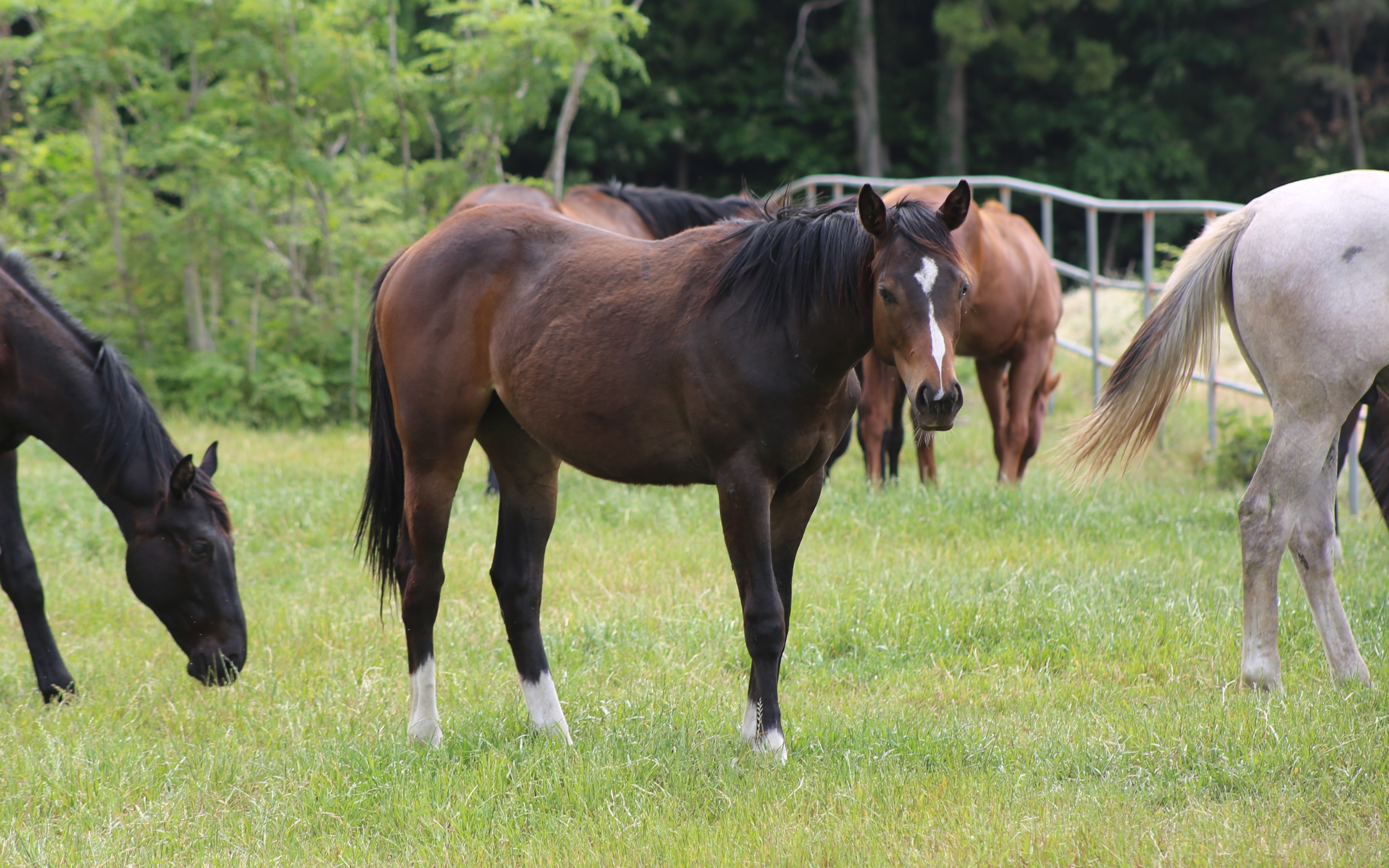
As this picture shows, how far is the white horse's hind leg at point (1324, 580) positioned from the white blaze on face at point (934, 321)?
1.79 meters

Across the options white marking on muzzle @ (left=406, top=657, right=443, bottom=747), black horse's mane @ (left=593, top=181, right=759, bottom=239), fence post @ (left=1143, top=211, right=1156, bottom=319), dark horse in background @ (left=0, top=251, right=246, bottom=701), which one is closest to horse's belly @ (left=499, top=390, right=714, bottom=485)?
white marking on muzzle @ (left=406, top=657, right=443, bottom=747)

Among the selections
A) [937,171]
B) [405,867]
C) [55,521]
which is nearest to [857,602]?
[405,867]

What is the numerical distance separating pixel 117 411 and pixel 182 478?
362 mm

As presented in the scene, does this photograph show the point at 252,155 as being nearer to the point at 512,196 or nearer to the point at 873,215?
the point at 512,196

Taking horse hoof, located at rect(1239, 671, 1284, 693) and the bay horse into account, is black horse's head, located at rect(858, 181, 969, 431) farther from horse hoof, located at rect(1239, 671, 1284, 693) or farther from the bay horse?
horse hoof, located at rect(1239, 671, 1284, 693)

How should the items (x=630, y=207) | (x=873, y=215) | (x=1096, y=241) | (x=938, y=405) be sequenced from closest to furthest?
1. (x=938, y=405)
2. (x=873, y=215)
3. (x=630, y=207)
4. (x=1096, y=241)

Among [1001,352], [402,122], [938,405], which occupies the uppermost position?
[938,405]

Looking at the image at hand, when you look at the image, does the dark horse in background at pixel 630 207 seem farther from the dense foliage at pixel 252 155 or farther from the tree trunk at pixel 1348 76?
the tree trunk at pixel 1348 76

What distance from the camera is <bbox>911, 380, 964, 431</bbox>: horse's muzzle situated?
A: 2.85 metres

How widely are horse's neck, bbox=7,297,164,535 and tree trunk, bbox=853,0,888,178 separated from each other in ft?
55.7

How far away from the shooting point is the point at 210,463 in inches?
189

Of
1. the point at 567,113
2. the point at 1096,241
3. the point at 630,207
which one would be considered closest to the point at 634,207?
the point at 630,207

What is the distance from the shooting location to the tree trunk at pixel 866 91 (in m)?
20.1

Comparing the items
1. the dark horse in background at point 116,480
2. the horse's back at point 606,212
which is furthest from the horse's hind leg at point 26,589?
the horse's back at point 606,212
